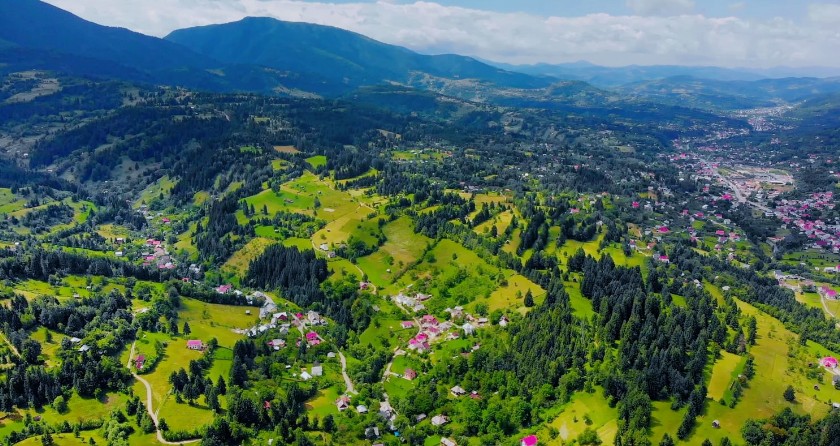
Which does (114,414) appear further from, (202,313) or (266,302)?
(266,302)

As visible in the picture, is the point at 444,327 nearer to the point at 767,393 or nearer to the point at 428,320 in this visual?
the point at 428,320

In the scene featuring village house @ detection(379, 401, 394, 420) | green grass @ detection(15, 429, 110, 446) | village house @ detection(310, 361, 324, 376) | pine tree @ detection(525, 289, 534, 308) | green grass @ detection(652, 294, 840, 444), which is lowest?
village house @ detection(379, 401, 394, 420)

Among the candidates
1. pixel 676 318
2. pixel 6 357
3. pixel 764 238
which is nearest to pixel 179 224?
pixel 6 357

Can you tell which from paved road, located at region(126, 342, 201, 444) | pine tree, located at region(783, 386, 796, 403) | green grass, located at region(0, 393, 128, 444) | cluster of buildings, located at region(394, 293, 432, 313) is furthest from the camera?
cluster of buildings, located at region(394, 293, 432, 313)

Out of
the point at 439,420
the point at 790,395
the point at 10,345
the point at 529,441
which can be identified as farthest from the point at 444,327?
the point at 10,345

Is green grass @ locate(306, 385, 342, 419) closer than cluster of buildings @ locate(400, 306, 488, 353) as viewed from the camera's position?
Yes

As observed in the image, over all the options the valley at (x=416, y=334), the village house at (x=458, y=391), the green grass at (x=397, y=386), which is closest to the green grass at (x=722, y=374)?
the valley at (x=416, y=334)

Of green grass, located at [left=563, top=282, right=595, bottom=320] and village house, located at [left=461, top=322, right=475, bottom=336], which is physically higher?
green grass, located at [left=563, top=282, right=595, bottom=320]

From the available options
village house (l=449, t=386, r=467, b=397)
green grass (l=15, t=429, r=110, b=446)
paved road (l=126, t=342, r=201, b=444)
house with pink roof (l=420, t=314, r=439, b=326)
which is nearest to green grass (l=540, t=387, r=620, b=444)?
village house (l=449, t=386, r=467, b=397)

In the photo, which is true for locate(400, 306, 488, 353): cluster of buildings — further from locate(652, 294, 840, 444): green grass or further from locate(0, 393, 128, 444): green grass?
locate(0, 393, 128, 444): green grass

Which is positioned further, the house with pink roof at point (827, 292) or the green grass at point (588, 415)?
the house with pink roof at point (827, 292)

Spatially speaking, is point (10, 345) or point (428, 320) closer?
point (10, 345)

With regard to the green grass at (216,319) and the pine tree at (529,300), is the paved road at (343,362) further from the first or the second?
the pine tree at (529,300)

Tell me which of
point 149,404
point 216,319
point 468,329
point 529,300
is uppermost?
point 529,300
